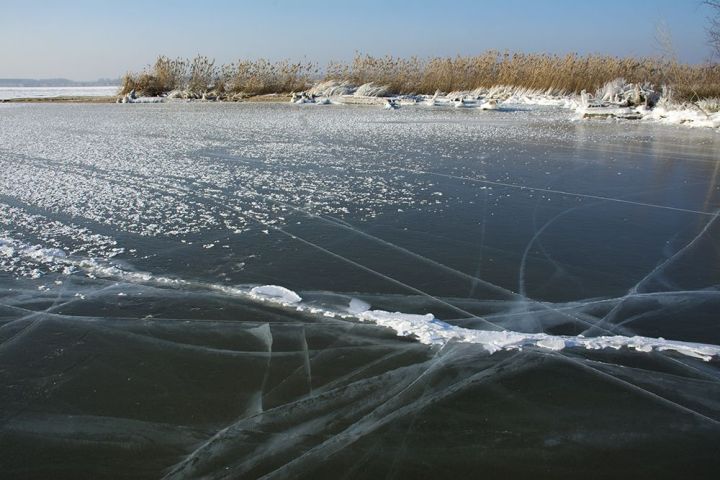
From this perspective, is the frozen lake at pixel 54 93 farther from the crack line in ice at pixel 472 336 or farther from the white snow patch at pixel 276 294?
the crack line in ice at pixel 472 336

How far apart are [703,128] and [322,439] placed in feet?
52.7

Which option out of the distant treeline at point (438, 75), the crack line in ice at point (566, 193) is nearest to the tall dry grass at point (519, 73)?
the distant treeline at point (438, 75)

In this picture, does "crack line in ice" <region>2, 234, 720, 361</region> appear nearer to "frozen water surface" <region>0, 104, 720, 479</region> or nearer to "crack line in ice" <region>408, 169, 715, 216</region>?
"frozen water surface" <region>0, 104, 720, 479</region>

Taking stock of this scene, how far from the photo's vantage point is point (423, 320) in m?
3.01

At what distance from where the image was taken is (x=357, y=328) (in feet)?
9.64

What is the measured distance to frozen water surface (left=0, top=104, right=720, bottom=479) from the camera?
1.95 metres

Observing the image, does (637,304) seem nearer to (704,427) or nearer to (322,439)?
(704,427)

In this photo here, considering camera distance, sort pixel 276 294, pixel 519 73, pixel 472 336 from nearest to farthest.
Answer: pixel 472 336
pixel 276 294
pixel 519 73

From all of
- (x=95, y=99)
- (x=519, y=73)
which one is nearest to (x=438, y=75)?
(x=519, y=73)

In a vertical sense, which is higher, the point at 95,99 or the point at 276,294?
the point at 95,99

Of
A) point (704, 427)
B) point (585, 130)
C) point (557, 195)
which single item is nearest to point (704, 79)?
point (585, 130)

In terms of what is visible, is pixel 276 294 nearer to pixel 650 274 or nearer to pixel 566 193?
pixel 650 274

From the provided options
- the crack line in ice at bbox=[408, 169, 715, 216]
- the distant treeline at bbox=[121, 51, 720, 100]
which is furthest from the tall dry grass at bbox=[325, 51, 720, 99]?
the crack line in ice at bbox=[408, 169, 715, 216]

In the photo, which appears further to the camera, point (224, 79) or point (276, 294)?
point (224, 79)
